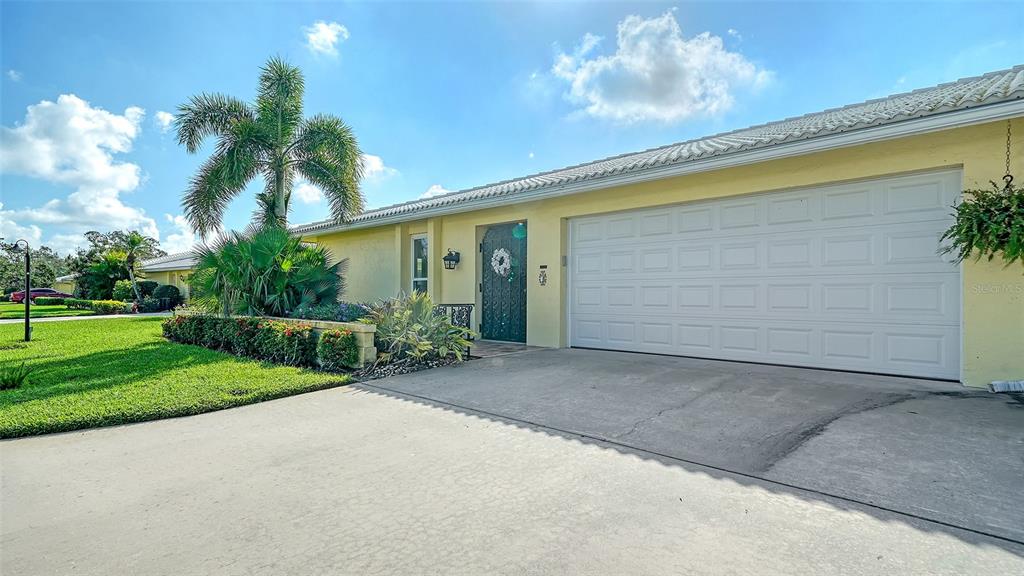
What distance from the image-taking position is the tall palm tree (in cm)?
1175

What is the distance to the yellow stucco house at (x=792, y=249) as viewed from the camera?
4941 millimetres

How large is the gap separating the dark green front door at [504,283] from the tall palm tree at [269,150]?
5.16m

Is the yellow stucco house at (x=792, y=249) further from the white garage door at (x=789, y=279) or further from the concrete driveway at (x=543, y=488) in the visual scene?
the concrete driveway at (x=543, y=488)

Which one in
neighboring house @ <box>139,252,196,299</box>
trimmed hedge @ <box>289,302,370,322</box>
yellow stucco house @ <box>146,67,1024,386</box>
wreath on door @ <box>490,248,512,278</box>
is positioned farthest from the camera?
neighboring house @ <box>139,252,196,299</box>

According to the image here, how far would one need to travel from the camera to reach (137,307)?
22.9 meters

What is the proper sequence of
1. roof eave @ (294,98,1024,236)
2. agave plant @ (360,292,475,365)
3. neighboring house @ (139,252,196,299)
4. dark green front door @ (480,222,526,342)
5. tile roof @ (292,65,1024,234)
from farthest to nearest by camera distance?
neighboring house @ (139,252,196,299)
dark green front door @ (480,222,526,342)
agave plant @ (360,292,475,365)
tile roof @ (292,65,1024,234)
roof eave @ (294,98,1024,236)

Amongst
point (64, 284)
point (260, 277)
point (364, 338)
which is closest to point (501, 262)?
point (364, 338)

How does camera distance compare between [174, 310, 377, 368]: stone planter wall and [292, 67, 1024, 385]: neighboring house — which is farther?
[174, 310, 377, 368]: stone planter wall

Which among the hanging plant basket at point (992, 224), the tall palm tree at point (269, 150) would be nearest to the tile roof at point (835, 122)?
the hanging plant basket at point (992, 224)

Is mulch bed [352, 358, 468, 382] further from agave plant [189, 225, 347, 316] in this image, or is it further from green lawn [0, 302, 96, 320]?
green lawn [0, 302, 96, 320]

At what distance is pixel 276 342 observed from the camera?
24.2 ft

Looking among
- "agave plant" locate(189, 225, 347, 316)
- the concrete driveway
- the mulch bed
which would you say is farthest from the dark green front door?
the concrete driveway

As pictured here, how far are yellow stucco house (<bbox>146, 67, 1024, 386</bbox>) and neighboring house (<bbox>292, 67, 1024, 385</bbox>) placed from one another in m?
0.02

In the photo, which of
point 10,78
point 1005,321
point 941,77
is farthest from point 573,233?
point 10,78
